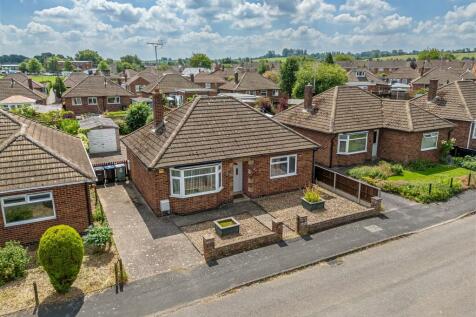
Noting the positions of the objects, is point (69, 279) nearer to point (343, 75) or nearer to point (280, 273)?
point (280, 273)

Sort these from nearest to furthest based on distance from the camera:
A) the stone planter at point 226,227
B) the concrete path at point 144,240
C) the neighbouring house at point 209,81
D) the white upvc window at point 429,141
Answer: the concrete path at point 144,240, the stone planter at point 226,227, the white upvc window at point 429,141, the neighbouring house at point 209,81

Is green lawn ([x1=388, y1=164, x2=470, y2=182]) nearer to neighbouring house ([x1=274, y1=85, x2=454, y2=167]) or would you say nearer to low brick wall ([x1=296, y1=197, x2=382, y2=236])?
neighbouring house ([x1=274, y1=85, x2=454, y2=167])

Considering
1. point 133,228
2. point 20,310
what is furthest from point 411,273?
point 20,310

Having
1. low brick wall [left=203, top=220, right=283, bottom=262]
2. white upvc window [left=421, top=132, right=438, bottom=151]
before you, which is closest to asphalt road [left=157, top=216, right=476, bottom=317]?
low brick wall [left=203, top=220, right=283, bottom=262]

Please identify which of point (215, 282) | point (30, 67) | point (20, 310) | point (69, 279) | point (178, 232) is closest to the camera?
point (20, 310)

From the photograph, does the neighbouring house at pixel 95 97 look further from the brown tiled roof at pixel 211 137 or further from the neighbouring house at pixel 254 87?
the brown tiled roof at pixel 211 137

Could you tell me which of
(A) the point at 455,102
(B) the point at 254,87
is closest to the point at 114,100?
(B) the point at 254,87

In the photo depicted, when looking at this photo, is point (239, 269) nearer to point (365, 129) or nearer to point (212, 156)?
point (212, 156)

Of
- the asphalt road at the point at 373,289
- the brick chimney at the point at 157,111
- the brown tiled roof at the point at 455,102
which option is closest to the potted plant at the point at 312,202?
the asphalt road at the point at 373,289
